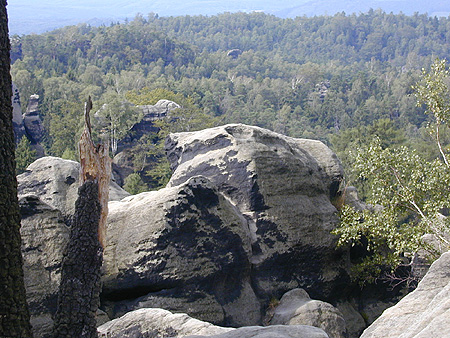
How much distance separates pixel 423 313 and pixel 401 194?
6253mm

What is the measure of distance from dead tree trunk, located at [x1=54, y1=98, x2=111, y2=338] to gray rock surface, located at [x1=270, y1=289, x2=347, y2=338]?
4.31m

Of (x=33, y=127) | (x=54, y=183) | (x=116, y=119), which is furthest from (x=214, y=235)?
(x=33, y=127)

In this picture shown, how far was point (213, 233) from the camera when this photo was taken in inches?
372

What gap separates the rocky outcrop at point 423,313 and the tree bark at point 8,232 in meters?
3.31

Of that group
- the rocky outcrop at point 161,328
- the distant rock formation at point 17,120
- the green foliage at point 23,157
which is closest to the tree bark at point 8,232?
the rocky outcrop at point 161,328

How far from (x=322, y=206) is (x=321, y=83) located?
104656 millimetres

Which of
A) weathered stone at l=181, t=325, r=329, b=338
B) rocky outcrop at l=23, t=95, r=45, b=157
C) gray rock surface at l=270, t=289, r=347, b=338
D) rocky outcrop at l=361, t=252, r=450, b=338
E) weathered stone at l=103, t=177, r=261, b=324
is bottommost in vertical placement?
rocky outcrop at l=23, t=95, r=45, b=157

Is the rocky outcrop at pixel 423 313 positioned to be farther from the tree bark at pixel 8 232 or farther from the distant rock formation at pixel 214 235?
the tree bark at pixel 8 232

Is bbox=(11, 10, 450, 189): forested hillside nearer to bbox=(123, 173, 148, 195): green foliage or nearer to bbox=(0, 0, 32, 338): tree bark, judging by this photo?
bbox=(123, 173, 148, 195): green foliage

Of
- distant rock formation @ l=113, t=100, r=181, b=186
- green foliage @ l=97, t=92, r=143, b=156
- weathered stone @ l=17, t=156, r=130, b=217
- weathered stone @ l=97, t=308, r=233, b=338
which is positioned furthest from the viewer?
green foliage @ l=97, t=92, r=143, b=156

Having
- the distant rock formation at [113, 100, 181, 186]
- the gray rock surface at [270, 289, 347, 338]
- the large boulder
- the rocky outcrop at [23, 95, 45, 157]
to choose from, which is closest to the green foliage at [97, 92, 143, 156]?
the distant rock formation at [113, 100, 181, 186]

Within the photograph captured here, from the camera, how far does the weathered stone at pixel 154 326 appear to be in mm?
6555

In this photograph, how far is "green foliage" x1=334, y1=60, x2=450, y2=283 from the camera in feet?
33.7

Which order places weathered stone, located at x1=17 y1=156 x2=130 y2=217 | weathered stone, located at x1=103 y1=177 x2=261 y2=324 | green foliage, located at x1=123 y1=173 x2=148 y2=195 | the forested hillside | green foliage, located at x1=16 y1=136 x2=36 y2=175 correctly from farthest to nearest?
1. the forested hillside
2. green foliage, located at x1=123 y1=173 x2=148 y2=195
3. green foliage, located at x1=16 y1=136 x2=36 y2=175
4. weathered stone, located at x1=17 y1=156 x2=130 y2=217
5. weathered stone, located at x1=103 y1=177 x2=261 y2=324
